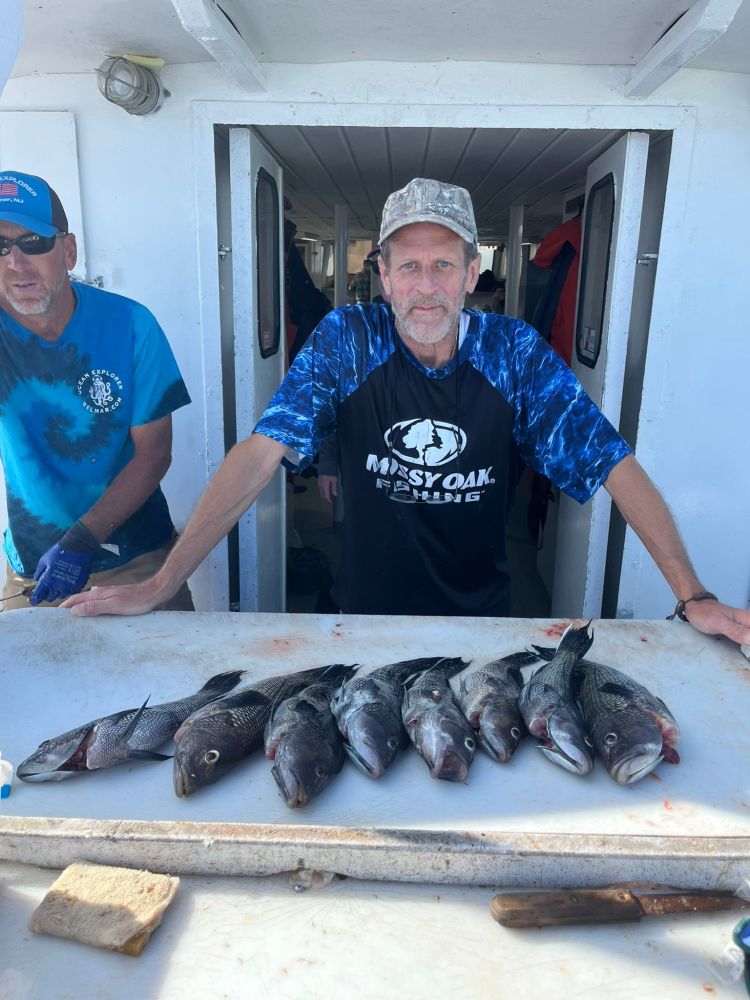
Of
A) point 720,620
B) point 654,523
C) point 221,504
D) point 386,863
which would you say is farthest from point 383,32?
point 386,863

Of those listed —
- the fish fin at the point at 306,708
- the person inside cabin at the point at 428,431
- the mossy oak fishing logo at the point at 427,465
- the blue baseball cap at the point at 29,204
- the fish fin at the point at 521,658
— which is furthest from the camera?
the blue baseball cap at the point at 29,204

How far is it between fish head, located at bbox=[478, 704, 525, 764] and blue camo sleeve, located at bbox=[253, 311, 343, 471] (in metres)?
1.13

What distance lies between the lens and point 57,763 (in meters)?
1.49

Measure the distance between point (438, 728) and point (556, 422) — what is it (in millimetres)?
1266

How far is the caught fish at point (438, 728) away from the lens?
4.90 feet

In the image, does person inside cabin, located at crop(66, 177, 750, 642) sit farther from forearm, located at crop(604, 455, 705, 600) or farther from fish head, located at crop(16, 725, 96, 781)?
fish head, located at crop(16, 725, 96, 781)

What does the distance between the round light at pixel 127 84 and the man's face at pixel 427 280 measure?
1505 millimetres

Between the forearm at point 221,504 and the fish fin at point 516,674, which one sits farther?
the forearm at point 221,504

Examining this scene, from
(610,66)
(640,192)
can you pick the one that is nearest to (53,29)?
(610,66)

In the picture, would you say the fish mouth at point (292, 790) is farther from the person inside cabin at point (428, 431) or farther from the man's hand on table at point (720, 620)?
the man's hand on table at point (720, 620)

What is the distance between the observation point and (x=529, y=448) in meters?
2.61

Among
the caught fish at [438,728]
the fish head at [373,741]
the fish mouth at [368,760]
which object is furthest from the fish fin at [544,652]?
the fish mouth at [368,760]

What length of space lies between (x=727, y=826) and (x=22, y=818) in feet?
4.22

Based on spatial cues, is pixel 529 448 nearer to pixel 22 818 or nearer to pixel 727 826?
pixel 727 826
